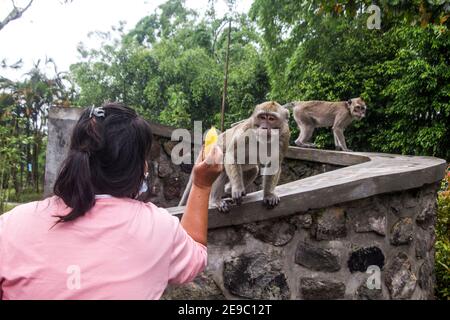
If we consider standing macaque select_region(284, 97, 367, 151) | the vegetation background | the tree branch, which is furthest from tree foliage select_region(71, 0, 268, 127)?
standing macaque select_region(284, 97, 367, 151)

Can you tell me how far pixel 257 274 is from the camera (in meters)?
3.15

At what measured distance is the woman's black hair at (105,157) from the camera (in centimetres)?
165

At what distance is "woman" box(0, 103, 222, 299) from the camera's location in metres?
1.52

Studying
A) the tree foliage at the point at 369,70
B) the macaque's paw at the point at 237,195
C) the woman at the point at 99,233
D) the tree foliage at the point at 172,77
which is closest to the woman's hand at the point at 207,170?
the woman at the point at 99,233

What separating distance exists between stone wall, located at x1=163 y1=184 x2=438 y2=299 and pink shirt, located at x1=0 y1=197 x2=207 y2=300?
1528mm

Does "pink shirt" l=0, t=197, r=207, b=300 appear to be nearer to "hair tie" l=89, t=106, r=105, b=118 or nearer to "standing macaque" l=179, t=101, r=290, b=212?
"hair tie" l=89, t=106, r=105, b=118

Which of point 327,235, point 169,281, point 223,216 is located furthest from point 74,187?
point 327,235

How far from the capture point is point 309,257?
323 cm

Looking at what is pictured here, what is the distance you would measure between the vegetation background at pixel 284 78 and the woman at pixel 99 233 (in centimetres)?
228

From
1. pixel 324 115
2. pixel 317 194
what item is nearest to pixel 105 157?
pixel 317 194

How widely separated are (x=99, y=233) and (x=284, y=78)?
15.0 metres

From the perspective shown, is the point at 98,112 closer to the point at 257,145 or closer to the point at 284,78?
the point at 257,145

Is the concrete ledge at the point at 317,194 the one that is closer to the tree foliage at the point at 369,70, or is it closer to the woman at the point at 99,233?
the woman at the point at 99,233

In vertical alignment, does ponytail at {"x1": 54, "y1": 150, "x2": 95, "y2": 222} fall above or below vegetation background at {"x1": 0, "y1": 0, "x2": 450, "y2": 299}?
below
